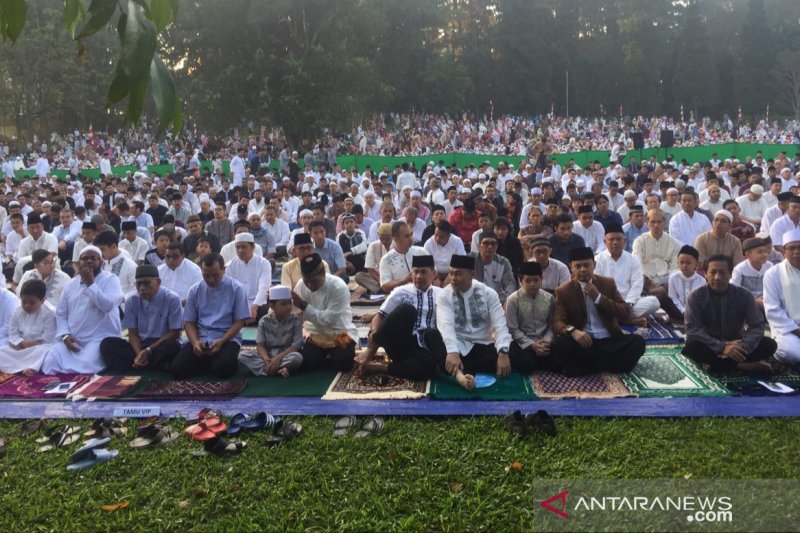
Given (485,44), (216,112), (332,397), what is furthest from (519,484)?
(485,44)

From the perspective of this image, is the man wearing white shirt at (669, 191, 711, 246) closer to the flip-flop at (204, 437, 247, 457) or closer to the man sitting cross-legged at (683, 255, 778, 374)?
the man sitting cross-legged at (683, 255, 778, 374)

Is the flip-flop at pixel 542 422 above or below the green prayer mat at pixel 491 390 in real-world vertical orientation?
above

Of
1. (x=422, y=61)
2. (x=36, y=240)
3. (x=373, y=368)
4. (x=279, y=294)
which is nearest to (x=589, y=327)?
(x=373, y=368)

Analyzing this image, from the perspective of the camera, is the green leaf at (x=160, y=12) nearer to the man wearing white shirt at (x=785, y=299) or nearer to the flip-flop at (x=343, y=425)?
the flip-flop at (x=343, y=425)

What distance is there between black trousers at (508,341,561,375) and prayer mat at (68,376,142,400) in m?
2.84

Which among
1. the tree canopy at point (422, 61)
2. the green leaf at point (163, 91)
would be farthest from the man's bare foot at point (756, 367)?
the tree canopy at point (422, 61)

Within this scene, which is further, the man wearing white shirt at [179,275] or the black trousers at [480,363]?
the man wearing white shirt at [179,275]

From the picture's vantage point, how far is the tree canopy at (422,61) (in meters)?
24.0

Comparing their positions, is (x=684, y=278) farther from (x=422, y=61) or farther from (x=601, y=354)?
(x=422, y=61)

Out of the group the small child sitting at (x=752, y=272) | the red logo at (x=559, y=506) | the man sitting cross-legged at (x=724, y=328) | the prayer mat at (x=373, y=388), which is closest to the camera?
the red logo at (x=559, y=506)

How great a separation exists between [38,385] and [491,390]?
11.2ft

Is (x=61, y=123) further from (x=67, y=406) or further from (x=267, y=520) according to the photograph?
(x=267, y=520)

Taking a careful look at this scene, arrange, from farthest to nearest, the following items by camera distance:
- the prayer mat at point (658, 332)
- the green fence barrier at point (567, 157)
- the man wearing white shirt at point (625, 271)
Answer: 1. the green fence barrier at point (567, 157)
2. the man wearing white shirt at point (625, 271)
3. the prayer mat at point (658, 332)

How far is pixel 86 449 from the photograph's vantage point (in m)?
3.76
